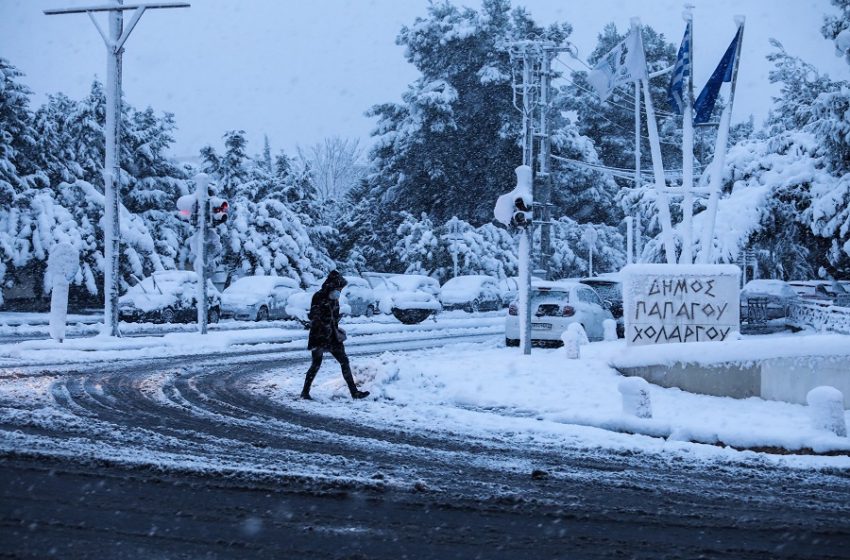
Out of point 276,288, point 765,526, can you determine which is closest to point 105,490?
point 765,526

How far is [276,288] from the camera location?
1187 inches

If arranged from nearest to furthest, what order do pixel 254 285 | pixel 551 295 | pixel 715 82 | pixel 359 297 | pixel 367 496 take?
pixel 367 496, pixel 715 82, pixel 551 295, pixel 254 285, pixel 359 297

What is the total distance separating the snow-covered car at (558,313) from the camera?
19.9 m

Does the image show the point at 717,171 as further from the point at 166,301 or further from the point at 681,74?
the point at 166,301

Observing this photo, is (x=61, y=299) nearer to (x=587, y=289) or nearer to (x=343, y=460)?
(x=587, y=289)

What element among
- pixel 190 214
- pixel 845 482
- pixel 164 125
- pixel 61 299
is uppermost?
pixel 164 125

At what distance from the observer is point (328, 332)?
1159 cm

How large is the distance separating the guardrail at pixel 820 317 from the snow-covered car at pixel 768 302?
13.8 inches

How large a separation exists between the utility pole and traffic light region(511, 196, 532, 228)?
372 inches

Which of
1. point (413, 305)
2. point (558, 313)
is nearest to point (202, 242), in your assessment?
point (558, 313)

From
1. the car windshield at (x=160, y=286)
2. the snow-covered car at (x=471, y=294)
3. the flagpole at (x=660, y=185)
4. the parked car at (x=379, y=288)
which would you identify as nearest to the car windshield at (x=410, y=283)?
the parked car at (x=379, y=288)

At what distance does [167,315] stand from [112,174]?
775 centimetres

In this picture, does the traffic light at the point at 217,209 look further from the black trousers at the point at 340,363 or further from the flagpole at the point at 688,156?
the black trousers at the point at 340,363

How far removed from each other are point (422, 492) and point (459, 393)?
5.60 metres
